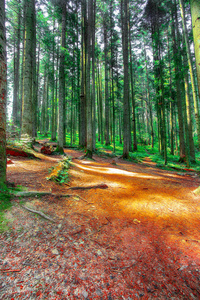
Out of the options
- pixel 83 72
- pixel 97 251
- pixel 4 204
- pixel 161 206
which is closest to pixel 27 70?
pixel 83 72

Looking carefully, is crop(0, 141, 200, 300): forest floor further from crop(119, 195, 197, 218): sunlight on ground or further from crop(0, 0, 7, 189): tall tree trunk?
crop(0, 0, 7, 189): tall tree trunk

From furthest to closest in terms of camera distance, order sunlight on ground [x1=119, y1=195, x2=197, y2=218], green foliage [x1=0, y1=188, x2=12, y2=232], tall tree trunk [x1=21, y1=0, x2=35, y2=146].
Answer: tall tree trunk [x1=21, y1=0, x2=35, y2=146]
sunlight on ground [x1=119, y1=195, x2=197, y2=218]
green foliage [x1=0, y1=188, x2=12, y2=232]

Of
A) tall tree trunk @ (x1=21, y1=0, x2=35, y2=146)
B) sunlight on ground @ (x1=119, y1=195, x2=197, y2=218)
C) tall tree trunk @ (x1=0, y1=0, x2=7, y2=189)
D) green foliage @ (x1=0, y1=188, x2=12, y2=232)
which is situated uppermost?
tall tree trunk @ (x1=21, y1=0, x2=35, y2=146)

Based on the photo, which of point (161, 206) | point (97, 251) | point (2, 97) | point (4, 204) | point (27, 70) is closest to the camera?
point (97, 251)

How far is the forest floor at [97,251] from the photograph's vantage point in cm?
131

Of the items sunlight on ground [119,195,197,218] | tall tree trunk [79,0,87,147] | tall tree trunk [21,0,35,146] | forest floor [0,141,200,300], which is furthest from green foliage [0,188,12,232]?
tall tree trunk [79,0,87,147]

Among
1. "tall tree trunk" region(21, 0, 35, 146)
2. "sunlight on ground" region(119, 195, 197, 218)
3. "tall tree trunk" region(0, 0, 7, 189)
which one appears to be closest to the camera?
→ "tall tree trunk" region(0, 0, 7, 189)

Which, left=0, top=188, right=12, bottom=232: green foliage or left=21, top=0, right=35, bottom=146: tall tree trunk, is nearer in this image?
left=0, top=188, right=12, bottom=232: green foliage

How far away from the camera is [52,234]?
6.57 ft

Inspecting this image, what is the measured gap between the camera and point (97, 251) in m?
1.85

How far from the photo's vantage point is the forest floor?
4.30 ft

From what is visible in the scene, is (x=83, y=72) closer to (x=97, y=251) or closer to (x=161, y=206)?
(x=161, y=206)

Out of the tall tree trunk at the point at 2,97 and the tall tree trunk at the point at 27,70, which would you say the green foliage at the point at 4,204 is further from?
the tall tree trunk at the point at 27,70

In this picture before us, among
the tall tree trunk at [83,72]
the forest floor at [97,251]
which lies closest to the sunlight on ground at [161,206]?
the forest floor at [97,251]
